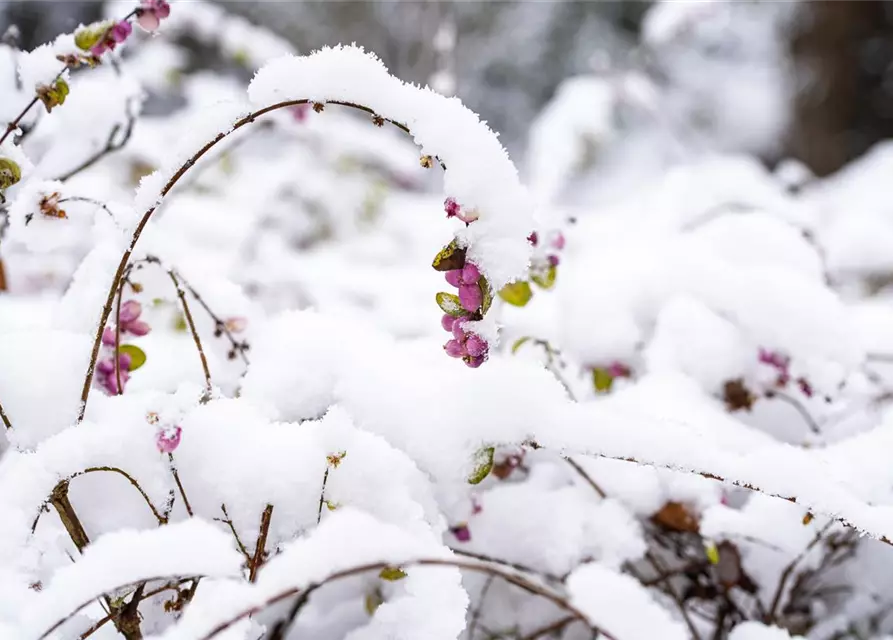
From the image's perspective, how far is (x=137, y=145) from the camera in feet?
5.88

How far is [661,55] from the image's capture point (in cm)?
755

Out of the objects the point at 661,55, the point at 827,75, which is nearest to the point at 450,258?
the point at 827,75

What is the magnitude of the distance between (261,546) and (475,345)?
25 cm

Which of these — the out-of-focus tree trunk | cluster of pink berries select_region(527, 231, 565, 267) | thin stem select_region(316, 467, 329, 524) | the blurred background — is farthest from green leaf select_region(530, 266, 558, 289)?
the out-of-focus tree trunk

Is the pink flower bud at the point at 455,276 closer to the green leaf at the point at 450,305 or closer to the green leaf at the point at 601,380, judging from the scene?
the green leaf at the point at 450,305

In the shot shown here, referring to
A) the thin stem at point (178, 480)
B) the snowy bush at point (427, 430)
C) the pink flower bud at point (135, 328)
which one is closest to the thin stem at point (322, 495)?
the snowy bush at point (427, 430)

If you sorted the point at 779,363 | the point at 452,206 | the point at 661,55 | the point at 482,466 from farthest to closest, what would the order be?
1. the point at 661,55
2. the point at 779,363
3. the point at 482,466
4. the point at 452,206

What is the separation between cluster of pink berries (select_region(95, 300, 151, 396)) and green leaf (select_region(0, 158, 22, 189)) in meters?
0.18

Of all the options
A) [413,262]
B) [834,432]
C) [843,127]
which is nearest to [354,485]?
[834,432]

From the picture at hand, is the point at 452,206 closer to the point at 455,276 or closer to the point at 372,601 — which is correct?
the point at 455,276

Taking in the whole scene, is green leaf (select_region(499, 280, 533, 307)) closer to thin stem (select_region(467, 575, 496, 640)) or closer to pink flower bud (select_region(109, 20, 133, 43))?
thin stem (select_region(467, 575, 496, 640))

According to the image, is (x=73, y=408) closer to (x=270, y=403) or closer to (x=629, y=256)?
(x=270, y=403)

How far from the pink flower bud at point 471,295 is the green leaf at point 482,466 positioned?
161 mm

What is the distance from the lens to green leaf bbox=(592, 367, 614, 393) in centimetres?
101
